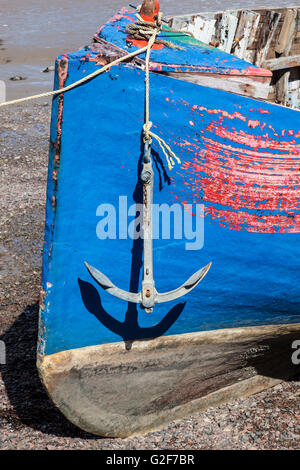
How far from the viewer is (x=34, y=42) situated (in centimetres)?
1484

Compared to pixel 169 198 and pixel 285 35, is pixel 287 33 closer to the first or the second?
pixel 285 35

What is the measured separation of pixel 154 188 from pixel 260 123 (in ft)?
2.12

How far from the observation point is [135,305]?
11.2ft

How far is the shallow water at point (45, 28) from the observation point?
12.8m

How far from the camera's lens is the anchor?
3.04 m

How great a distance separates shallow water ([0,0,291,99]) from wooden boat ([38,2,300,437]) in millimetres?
8688

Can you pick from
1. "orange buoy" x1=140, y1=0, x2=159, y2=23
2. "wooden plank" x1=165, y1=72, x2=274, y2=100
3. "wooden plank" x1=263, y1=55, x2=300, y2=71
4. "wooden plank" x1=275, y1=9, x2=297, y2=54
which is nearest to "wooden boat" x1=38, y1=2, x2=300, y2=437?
"wooden plank" x1=165, y1=72, x2=274, y2=100

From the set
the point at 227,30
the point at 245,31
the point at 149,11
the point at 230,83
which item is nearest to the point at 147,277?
the point at 230,83

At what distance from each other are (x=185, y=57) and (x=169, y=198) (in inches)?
29.3

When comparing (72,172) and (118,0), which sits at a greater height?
(118,0)

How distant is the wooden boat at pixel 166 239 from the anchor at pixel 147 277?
0.23ft

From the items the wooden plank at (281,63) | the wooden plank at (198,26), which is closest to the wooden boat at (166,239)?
the wooden plank at (198,26)
